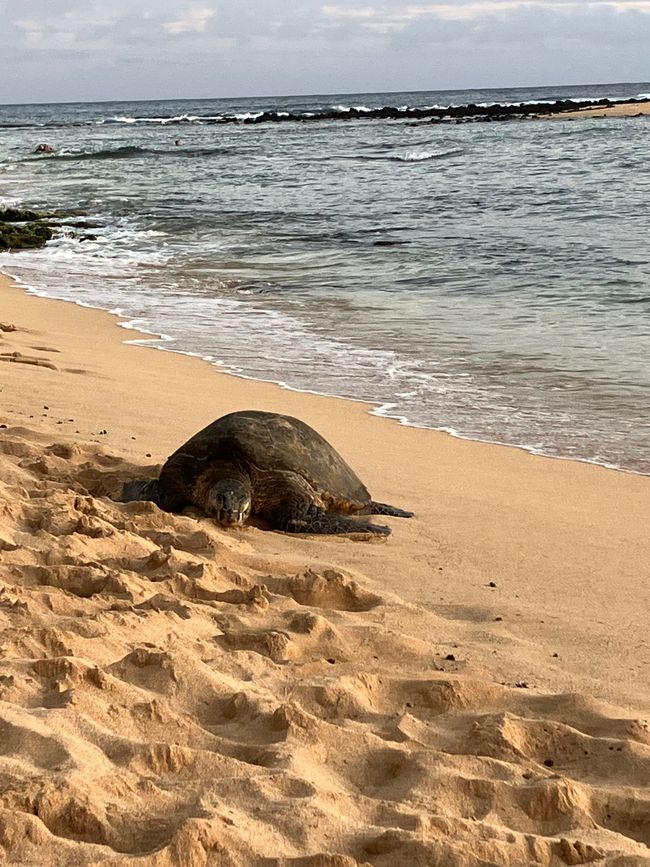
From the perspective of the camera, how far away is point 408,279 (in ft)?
44.2

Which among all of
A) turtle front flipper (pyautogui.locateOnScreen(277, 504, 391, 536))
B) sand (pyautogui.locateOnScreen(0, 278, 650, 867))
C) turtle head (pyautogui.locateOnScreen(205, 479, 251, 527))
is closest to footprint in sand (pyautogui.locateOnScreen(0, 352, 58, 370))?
sand (pyautogui.locateOnScreen(0, 278, 650, 867))

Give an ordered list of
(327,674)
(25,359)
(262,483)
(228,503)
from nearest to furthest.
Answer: (327,674) < (228,503) < (262,483) < (25,359)

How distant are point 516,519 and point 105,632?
101 inches

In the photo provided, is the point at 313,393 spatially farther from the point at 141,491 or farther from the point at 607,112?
the point at 607,112

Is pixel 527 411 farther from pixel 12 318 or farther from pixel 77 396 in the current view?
pixel 12 318

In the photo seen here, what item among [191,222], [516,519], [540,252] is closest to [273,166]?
[191,222]

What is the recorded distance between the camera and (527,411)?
24.9 feet

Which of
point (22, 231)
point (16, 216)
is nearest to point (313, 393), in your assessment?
point (22, 231)

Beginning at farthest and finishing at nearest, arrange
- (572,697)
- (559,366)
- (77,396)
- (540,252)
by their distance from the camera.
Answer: (540,252), (559,366), (77,396), (572,697)

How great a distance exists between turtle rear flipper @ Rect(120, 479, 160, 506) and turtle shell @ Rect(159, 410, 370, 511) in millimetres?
46

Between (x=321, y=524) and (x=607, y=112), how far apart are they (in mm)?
64982

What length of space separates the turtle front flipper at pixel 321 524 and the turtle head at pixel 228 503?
231 mm

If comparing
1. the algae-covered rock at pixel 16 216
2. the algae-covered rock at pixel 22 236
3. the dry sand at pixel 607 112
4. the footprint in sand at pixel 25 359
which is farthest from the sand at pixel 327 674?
the dry sand at pixel 607 112

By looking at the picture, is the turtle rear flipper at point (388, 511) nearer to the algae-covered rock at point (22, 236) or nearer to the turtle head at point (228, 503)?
the turtle head at point (228, 503)
